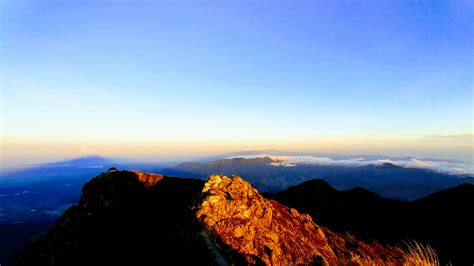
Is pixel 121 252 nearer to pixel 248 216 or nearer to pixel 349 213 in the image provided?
pixel 248 216

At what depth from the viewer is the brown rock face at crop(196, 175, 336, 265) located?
23.7 meters

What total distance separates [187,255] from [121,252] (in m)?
8.46

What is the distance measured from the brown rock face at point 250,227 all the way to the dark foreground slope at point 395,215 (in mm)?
27288

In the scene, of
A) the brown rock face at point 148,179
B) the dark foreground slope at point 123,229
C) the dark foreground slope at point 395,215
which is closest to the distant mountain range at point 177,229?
the dark foreground slope at point 123,229

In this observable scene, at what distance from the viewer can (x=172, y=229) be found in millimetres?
26875

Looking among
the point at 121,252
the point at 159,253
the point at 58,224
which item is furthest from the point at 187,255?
the point at 58,224

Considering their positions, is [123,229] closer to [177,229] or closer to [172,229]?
[172,229]

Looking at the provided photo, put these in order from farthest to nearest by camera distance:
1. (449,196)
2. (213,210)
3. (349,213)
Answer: (449,196) < (349,213) < (213,210)

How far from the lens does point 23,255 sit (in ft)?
97.7

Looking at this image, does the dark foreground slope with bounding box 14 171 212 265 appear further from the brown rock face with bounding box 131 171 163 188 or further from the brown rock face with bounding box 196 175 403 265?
the brown rock face with bounding box 196 175 403 265

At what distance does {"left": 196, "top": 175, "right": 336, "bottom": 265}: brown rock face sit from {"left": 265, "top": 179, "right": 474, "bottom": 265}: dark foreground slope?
2729 cm

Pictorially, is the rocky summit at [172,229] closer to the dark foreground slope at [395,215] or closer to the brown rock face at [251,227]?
the brown rock face at [251,227]

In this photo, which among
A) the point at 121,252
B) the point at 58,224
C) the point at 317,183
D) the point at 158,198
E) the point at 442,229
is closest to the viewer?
the point at 121,252

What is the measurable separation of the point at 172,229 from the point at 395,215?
2205 inches
